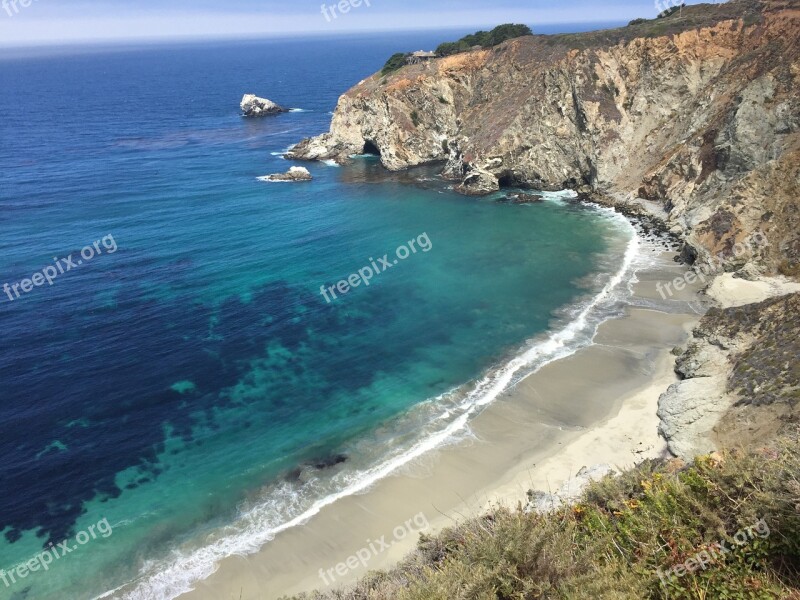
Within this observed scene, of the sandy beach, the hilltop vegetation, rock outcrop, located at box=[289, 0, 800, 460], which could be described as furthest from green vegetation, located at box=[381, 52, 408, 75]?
the sandy beach

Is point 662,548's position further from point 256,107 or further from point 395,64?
point 256,107

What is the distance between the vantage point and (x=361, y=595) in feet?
52.1

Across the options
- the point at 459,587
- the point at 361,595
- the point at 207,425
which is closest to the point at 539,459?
the point at 361,595

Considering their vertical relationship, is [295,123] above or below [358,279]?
above

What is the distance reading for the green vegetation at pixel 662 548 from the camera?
35.2ft

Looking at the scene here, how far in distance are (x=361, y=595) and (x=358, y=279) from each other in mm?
34258

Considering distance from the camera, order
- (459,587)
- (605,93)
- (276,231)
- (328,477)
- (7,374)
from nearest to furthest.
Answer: (459,587)
(328,477)
(7,374)
(276,231)
(605,93)

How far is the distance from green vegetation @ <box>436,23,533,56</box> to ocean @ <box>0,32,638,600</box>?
27237 mm

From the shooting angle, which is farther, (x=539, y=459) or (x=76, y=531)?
(x=539, y=459)

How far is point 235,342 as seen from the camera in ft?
128

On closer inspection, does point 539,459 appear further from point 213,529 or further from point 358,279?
point 358,279

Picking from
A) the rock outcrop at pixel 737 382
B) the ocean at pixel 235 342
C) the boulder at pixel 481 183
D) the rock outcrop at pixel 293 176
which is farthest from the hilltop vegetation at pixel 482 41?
the rock outcrop at pixel 737 382

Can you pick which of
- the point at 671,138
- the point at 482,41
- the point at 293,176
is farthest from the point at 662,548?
the point at 482,41

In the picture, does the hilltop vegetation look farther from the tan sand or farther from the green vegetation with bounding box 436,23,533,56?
the tan sand
